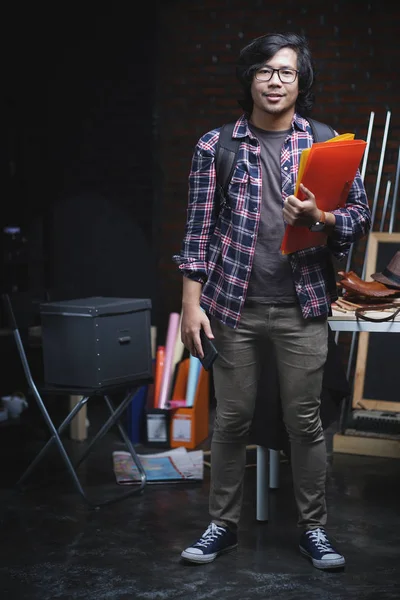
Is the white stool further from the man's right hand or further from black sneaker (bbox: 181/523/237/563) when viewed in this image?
the man's right hand

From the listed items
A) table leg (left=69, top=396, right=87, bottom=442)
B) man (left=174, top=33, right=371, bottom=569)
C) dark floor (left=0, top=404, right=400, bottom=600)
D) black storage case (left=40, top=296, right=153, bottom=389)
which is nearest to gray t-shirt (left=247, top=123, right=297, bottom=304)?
man (left=174, top=33, right=371, bottom=569)

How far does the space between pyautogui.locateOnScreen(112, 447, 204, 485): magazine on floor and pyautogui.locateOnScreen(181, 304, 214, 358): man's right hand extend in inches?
56.3

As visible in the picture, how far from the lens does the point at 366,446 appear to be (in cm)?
457

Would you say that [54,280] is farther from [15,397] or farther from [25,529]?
[25,529]

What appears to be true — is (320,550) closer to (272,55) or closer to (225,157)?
(225,157)

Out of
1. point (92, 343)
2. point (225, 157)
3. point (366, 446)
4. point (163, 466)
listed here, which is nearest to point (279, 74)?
point (225, 157)

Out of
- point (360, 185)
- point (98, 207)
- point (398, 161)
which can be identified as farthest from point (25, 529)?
point (398, 161)

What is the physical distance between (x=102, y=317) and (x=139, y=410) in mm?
1278

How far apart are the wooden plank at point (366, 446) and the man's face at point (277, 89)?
2288mm

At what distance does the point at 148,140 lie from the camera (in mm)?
5715

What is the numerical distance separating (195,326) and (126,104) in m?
3.18

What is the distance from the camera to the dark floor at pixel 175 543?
2.90 meters

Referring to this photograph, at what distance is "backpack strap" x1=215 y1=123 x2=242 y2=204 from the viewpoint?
286 centimetres

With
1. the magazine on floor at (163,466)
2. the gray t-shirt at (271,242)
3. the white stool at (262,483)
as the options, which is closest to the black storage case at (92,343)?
the magazine on floor at (163,466)
